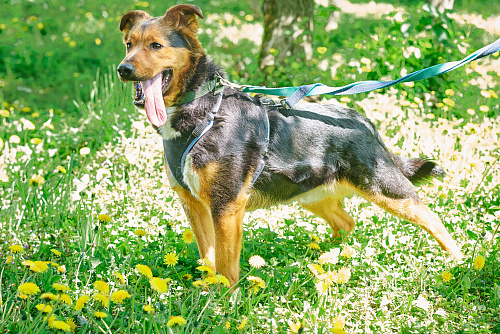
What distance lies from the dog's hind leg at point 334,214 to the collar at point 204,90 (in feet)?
4.48

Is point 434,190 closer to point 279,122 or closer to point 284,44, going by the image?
point 279,122

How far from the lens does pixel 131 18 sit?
Result: 11.3 ft

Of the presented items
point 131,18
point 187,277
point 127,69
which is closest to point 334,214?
point 187,277

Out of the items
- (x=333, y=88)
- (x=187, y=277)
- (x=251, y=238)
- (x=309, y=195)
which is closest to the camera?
(x=187, y=277)

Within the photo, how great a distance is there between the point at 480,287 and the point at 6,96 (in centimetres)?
714

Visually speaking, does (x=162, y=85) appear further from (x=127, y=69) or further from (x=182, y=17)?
(x=182, y=17)

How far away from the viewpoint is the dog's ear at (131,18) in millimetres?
3370

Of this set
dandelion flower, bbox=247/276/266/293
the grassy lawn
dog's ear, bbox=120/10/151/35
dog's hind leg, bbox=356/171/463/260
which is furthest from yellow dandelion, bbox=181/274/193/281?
dog's ear, bbox=120/10/151/35

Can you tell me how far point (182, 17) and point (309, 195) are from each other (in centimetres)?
160

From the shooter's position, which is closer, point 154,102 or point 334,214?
point 154,102

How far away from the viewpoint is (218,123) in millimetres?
3166

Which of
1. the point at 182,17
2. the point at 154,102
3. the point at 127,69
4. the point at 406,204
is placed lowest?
the point at 406,204

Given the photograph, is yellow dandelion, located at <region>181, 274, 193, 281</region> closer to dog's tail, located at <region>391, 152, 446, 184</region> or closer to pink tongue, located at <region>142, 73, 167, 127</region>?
pink tongue, located at <region>142, 73, 167, 127</region>

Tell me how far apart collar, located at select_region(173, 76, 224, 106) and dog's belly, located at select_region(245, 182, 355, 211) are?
0.74 meters
